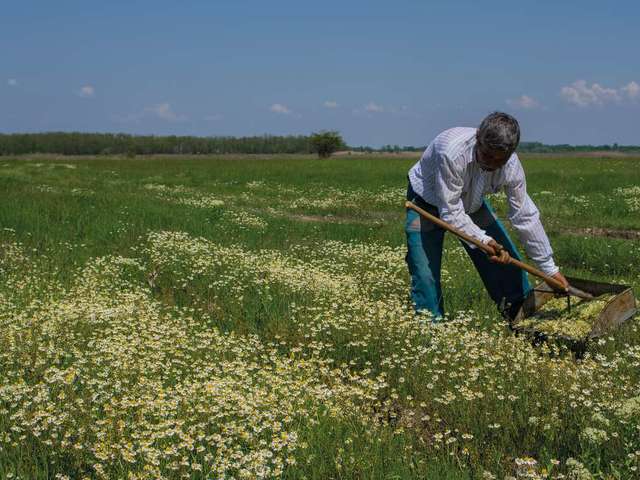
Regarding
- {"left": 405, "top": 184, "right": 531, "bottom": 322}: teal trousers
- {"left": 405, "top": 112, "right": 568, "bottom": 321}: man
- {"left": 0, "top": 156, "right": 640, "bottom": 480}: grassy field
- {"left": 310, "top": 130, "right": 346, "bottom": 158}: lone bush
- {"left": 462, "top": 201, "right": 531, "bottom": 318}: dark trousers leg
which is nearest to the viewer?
{"left": 0, "top": 156, "right": 640, "bottom": 480}: grassy field

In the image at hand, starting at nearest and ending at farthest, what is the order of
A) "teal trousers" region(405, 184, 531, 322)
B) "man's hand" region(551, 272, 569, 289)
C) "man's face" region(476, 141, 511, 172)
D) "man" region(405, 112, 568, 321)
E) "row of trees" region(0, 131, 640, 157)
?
1. "man's face" region(476, 141, 511, 172)
2. "man" region(405, 112, 568, 321)
3. "man's hand" region(551, 272, 569, 289)
4. "teal trousers" region(405, 184, 531, 322)
5. "row of trees" region(0, 131, 640, 157)

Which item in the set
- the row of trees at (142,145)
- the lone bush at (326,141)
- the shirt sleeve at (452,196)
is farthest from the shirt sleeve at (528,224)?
the row of trees at (142,145)

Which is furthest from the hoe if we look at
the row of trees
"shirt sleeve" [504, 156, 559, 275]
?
the row of trees

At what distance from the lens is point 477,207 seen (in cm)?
679

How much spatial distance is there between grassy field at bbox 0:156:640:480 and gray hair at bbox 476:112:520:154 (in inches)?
60.6

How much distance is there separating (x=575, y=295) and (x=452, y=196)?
5.88 ft

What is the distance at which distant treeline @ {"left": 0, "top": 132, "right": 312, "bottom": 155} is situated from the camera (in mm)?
143875

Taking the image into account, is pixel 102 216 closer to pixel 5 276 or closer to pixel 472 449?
pixel 5 276

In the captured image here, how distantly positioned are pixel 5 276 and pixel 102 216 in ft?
18.3

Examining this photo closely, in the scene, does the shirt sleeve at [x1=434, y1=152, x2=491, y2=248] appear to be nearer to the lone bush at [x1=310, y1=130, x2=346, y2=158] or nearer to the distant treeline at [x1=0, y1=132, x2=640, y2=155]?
the lone bush at [x1=310, y1=130, x2=346, y2=158]

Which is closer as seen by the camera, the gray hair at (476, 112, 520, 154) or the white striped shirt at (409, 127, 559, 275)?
the gray hair at (476, 112, 520, 154)

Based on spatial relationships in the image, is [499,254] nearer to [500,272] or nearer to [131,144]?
[500,272]

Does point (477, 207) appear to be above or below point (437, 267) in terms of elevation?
above

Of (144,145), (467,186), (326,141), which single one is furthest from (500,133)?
(144,145)
